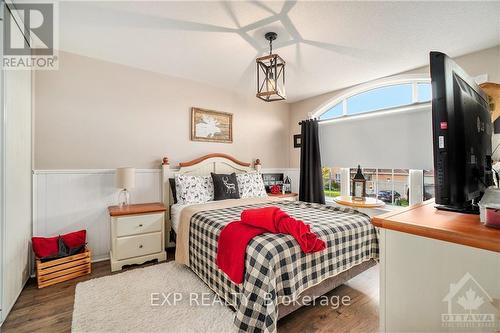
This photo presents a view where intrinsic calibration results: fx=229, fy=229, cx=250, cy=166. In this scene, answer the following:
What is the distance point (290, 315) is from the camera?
180 cm

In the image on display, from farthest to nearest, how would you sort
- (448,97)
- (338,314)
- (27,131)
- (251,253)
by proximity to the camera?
(27,131) → (338,314) → (251,253) → (448,97)

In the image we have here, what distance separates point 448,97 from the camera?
808mm

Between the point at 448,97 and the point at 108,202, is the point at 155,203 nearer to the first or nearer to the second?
the point at 108,202

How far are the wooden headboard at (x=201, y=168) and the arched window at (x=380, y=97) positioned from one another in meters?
1.73

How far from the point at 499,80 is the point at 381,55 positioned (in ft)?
3.84

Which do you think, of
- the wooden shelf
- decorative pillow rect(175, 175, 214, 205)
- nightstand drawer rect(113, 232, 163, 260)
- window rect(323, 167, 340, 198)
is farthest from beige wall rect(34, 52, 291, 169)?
the wooden shelf

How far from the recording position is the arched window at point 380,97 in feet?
9.96

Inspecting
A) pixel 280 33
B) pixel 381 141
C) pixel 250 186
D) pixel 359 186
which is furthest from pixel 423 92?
pixel 250 186

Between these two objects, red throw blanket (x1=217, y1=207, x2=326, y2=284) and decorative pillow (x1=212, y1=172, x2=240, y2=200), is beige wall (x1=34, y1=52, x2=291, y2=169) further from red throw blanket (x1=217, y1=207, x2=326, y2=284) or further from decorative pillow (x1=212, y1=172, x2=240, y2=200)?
red throw blanket (x1=217, y1=207, x2=326, y2=284)

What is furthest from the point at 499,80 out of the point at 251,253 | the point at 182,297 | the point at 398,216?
the point at 182,297

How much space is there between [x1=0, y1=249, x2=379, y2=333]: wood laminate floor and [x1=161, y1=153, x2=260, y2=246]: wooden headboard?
1.34m

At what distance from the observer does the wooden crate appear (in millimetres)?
2161

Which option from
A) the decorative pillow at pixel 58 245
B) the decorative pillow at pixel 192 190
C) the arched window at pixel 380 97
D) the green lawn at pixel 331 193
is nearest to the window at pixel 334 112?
the arched window at pixel 380 97

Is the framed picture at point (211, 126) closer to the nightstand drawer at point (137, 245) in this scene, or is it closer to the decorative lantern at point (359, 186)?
the nightstand drawer at point (137, 245)
